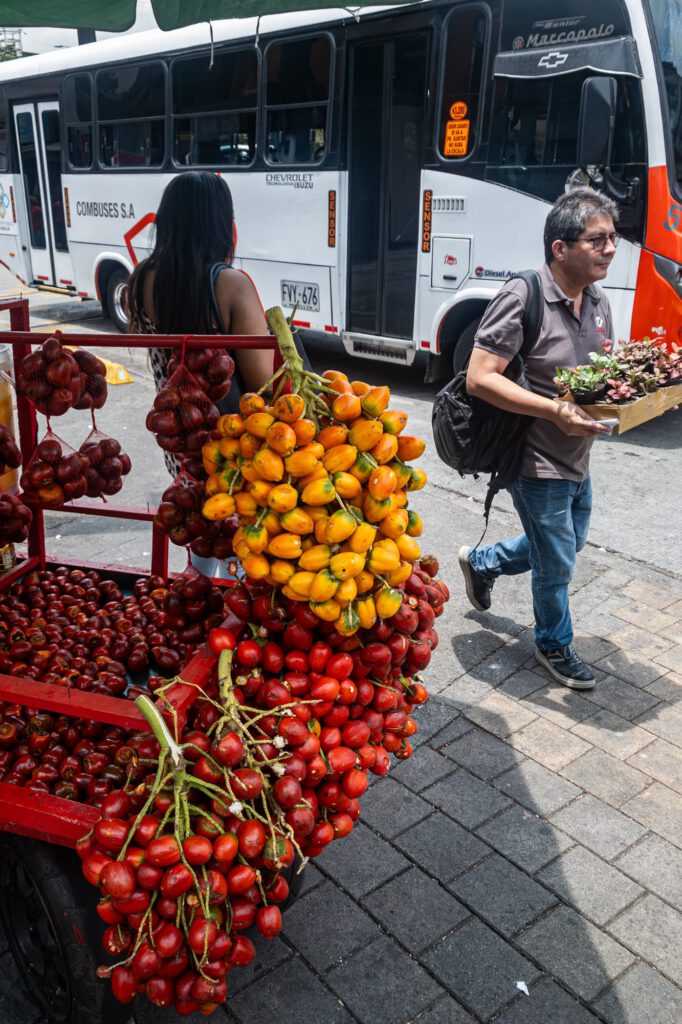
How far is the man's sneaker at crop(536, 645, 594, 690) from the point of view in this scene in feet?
12.8

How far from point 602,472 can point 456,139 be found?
3.39m

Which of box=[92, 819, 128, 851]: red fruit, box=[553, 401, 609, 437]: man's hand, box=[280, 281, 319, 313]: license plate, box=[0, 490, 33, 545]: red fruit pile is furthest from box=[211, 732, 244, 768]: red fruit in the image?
box=[280, 281, 319, 313]: license plate

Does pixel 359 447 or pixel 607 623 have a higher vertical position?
pixel 359 447

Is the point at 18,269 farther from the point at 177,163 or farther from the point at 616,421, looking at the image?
the point at 616,421

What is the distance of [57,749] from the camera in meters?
2.45

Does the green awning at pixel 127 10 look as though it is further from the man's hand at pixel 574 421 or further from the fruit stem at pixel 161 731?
the fruit stem at pixel 161 731

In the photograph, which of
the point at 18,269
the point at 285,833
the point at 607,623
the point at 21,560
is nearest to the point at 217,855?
the point at 285,833

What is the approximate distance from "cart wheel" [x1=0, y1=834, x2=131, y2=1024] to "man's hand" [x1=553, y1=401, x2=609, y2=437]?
234cm

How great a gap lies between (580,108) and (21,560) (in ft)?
18.6

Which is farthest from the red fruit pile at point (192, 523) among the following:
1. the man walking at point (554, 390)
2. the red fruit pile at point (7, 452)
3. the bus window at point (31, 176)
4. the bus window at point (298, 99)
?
the bus window at point (31, 176)

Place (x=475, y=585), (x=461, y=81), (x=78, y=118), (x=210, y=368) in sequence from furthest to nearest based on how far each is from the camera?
(x=78, y=118) → (x=461, y=81) → (x=475, y=585) → (x=210, y=368)

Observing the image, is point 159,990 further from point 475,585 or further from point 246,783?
point 475,585

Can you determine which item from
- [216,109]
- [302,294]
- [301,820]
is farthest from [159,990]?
[216,109]

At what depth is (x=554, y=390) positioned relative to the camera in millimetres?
3596
